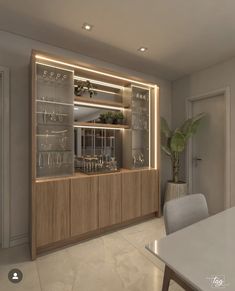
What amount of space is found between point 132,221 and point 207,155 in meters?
1.75

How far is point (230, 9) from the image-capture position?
1856 mm

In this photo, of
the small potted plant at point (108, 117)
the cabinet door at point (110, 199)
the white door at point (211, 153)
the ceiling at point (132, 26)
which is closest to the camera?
the ceiling at point (132, 26)

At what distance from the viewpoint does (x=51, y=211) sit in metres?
2.15

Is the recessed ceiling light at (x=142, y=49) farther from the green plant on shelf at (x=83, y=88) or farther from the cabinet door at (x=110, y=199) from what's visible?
the cabinet door at (x=110, y=199)

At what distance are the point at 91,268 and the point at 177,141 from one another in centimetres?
228

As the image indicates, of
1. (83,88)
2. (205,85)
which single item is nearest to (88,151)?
(83,88)

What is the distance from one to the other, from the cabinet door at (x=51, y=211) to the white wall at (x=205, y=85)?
8.21 feet

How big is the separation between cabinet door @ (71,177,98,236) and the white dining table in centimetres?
150

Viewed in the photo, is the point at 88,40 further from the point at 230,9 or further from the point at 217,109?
the point at 217,109

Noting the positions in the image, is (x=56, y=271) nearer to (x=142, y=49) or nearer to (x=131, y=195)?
(x=131, y=195)

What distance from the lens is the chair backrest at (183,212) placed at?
1.31 metres

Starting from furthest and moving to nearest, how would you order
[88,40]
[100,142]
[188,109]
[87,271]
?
[188,109]
[100,142]
[88,40]
[87,271]

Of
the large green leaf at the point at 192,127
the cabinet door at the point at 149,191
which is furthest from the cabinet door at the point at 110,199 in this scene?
the large green leaf at the point at 192,127

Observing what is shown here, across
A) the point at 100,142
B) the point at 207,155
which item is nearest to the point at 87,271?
the point at 100,142
